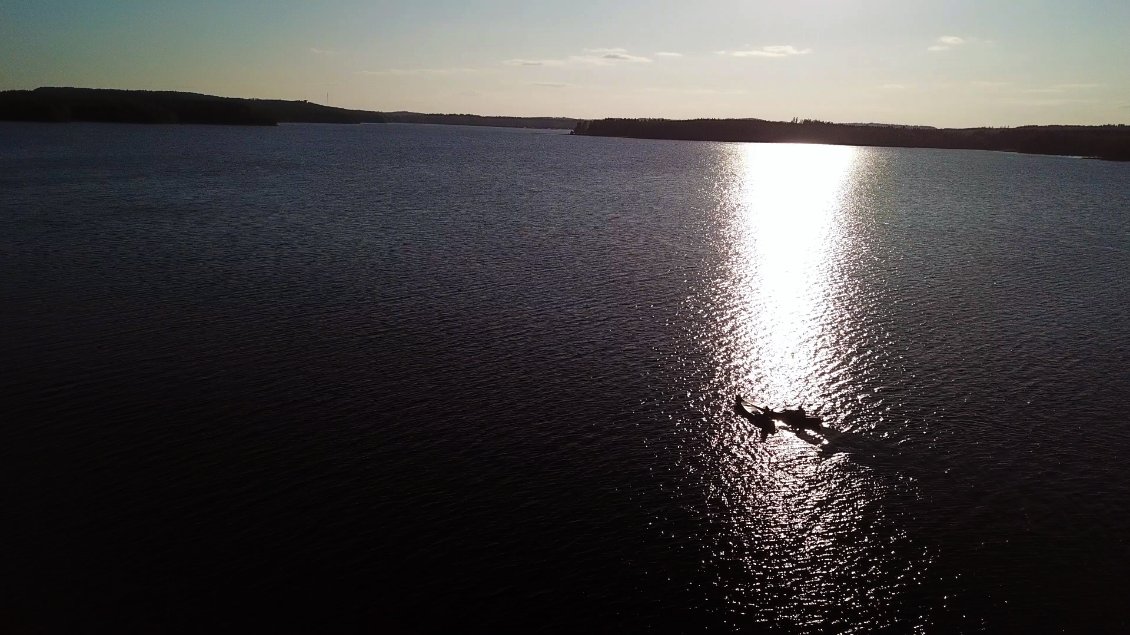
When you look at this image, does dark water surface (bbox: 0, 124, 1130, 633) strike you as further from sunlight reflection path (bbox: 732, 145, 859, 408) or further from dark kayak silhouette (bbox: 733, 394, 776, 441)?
dark kayak silhouette (bbox: 733, 394, 776, 441)

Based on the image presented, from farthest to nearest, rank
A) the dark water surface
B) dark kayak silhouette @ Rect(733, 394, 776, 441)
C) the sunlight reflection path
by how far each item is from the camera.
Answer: the sunlight reflection path → dark kayak silhouette @ Rect(733, 394, 776, 441) → the dark water surface

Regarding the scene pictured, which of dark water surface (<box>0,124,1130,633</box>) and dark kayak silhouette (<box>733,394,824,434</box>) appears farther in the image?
dark kayak silhouette (<box>733,394,824,434</box>)

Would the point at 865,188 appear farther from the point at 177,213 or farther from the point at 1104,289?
the point at 177,213

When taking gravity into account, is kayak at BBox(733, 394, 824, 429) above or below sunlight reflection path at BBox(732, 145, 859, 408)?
below

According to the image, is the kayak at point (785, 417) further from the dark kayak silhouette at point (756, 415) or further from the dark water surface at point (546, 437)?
the dark water surface at point (546, 437)

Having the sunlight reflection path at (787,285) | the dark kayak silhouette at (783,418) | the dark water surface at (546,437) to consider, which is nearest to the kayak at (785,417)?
the dark kayak silhouette at (783,418)

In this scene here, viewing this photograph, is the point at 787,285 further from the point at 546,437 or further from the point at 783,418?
the point at 546,437

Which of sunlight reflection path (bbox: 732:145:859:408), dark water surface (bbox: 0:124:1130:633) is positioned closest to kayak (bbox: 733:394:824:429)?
dark water surface (bbox: 0:124:1130:633)

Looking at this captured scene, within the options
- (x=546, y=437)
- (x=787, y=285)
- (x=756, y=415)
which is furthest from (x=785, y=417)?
(x=787, y=285)
